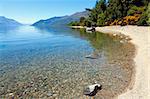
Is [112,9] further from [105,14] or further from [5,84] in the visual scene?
[5,84]

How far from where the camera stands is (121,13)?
90.6 meters

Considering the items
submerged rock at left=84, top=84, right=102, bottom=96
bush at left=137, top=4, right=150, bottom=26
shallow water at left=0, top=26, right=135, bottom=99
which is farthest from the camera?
bush at left=137, top=4, right=150, bottom=26

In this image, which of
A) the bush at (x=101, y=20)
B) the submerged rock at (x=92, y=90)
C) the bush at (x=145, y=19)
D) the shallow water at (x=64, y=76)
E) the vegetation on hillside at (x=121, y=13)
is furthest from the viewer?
the bush at (x=101, y=20)

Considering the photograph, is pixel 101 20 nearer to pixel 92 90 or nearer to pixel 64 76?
pixel 64 76

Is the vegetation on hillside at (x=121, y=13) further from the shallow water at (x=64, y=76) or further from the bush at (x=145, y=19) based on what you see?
the shallow water at (x=64, y=76)

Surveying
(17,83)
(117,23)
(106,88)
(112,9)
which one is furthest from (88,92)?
(112,9)

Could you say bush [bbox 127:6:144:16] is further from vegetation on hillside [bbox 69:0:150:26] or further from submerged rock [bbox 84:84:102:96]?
submerged rock [bbox 84:84:102:96]

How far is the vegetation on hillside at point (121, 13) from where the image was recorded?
74.6 meters

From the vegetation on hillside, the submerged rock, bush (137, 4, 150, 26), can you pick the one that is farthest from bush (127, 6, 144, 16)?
the submerged rock

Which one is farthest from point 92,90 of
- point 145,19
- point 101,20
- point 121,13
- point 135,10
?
point 101,20

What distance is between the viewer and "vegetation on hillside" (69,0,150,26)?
245ft

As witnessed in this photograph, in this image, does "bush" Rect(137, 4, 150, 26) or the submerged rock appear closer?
the submerged rock

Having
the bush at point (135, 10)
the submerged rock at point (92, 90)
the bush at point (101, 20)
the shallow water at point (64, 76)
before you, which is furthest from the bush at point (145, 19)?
the submerged rock at point (92, 90)

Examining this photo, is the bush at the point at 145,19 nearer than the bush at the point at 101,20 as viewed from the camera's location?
Yes
